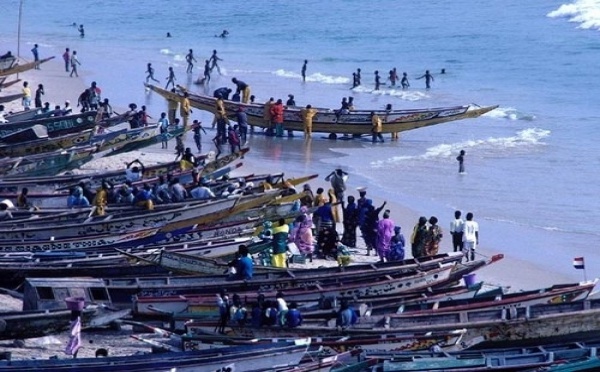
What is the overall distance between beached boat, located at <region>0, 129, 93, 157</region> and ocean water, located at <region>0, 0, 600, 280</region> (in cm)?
591

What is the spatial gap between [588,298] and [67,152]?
46.4 ft

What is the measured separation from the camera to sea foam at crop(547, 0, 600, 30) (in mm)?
75000

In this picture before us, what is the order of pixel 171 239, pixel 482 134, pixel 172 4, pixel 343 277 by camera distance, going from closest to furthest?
pixel 343 277 → pixel 171 239 → pixel 482 134 → pixel 172 4

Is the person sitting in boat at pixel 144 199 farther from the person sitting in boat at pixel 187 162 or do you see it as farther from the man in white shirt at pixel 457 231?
the man in white shirt at pixel 457 231

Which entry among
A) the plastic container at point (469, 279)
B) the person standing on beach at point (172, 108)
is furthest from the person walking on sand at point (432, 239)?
the person standing on beach at point (172, 108)

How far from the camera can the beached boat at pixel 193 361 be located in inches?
609

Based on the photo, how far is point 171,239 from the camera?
23.0 metres

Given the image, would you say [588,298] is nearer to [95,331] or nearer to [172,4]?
[95,331]

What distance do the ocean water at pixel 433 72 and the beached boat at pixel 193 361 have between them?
9.32m

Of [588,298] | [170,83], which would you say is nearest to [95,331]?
[588,298]

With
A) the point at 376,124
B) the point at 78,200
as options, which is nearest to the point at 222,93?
the point at 376,124

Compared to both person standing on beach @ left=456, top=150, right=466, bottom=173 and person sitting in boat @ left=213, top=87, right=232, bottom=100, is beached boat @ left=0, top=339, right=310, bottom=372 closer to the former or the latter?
person standing on beach @ left=456, top=150, right=466, bottom=173

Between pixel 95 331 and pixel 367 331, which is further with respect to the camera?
pixel 95 331

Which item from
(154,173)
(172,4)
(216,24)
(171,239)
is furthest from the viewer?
(172,4)
